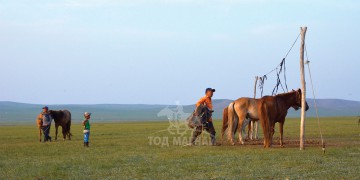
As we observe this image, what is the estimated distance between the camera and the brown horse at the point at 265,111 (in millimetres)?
19297

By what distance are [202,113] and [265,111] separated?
236cm

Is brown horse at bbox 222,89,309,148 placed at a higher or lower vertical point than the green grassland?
higher

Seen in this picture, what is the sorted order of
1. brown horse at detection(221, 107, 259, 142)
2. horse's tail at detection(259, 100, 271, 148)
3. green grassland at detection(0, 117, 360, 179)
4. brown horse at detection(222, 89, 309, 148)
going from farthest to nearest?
brown horse at detection(221, 107, 259, 142)
brown horse at detection(222, 89, 309, 148)
horse's tail at detection(259, 100, 271, 148)
green grassland at detection(0, 117, 360, 179)

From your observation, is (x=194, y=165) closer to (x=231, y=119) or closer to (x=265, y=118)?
(x=265, y=118)

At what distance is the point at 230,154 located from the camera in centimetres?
1647

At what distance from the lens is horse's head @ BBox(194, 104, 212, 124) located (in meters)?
20.3

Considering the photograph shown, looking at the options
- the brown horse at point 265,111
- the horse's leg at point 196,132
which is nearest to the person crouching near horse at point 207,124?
the horse's leg at point 196,132

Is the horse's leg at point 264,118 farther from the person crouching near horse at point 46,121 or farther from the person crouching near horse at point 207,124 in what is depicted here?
the person crouching near horse at point 46,121

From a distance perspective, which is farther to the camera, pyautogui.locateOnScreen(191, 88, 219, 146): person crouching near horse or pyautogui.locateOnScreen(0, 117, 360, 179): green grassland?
pyautogui.locateOnScreen(191, 88, 219, 146): person crouching near horse

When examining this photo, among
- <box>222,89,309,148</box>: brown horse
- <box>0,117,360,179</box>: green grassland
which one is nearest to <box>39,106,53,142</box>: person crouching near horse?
<box>0,117,360,179</box>: green grassland

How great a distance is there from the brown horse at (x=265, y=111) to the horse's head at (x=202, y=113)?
54.4 inches

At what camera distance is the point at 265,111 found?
1930 centimetres

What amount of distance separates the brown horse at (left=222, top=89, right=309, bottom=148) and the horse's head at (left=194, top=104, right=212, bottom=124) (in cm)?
138

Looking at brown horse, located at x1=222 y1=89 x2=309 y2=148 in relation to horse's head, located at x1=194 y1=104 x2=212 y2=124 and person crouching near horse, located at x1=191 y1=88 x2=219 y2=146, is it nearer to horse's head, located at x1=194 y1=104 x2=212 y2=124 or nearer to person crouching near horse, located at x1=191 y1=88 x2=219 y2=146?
person crouching near horse, located at x1=191 y1=88 x2=219 y2=146
